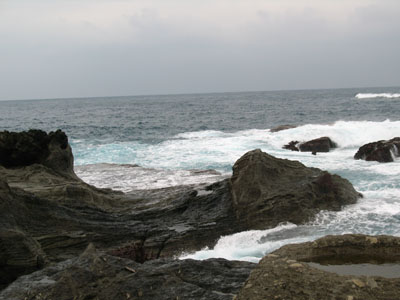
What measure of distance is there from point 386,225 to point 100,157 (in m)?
20.2

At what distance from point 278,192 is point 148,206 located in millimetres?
3300

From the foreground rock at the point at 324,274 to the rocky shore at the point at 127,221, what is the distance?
0.84ft

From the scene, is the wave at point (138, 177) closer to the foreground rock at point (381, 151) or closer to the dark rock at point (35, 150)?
the dark rock at point (35, 150)

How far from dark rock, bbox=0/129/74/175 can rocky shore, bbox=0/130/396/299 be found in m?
0.03

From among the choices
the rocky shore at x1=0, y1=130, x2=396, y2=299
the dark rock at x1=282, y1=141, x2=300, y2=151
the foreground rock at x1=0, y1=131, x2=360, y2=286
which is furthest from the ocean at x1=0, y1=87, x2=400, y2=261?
the dark rock at x1=282, y1=141, x2=300, y2=151

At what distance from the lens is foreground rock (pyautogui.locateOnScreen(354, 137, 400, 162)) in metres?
20.0

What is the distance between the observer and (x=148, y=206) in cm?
1076

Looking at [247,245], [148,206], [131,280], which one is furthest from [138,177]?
Answer: [131,280]

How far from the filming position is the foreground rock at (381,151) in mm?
19984

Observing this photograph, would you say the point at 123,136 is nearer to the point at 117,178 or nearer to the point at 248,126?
the point at 248,126

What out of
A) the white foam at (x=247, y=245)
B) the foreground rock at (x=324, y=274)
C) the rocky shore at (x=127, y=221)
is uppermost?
the foreground rock at (x=324, y=274)

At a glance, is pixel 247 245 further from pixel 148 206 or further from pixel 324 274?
pixel 324 274

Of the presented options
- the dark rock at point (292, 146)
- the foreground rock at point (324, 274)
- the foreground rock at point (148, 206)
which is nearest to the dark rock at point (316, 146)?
the dark rock at point (292, 146)

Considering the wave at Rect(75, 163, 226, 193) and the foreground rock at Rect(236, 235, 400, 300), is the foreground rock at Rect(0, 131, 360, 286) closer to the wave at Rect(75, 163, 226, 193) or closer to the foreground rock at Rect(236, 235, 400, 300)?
the wave at Rect(75, 163, 226, 193)
